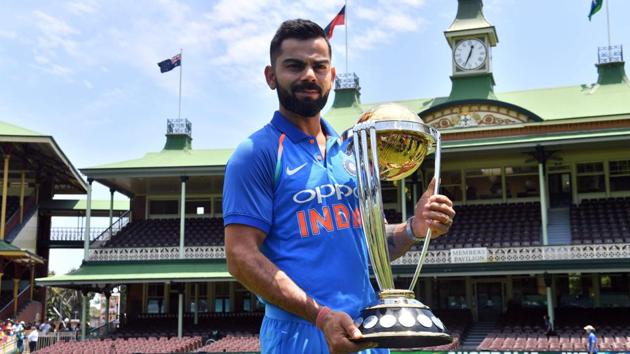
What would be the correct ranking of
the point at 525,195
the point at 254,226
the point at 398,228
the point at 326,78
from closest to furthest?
1. the point at 254,226
2. the point at 326,78
3. the point at 398,228
4. the point at 525,195

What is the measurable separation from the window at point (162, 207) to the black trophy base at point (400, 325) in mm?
34075

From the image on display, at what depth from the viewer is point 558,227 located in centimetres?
2850

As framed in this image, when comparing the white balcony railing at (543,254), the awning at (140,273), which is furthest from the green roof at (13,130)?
the white balcony railing at (543,254)

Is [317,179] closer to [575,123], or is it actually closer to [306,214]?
[306,214]

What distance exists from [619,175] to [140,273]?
18.8 m

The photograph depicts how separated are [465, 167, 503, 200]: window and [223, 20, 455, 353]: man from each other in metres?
29.5

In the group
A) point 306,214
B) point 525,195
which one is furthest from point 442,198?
point 525,195

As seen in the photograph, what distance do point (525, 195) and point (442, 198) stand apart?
29.4m

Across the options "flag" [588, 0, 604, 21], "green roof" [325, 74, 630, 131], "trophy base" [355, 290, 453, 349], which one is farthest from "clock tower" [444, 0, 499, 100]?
"trophy base" [355, 290, 453, 349]

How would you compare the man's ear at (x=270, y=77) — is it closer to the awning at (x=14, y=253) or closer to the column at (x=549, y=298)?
the column at (x=549, y=298)

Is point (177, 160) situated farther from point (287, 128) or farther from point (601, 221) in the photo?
point (287, 128)

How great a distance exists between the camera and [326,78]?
3.10 metres

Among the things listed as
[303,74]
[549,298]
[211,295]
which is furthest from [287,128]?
[211,295]

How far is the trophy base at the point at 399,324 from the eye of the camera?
8.43ft
